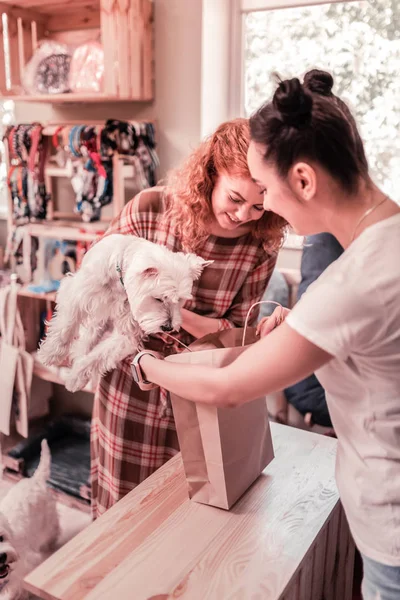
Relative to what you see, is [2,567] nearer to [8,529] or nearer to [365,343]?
[8,529]

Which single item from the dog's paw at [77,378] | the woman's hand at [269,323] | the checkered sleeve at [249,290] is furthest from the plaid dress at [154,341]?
the woman's hand at [269,323]

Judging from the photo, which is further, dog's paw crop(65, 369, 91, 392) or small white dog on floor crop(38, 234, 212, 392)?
dog's paw crop(65, 369, 91, 392)

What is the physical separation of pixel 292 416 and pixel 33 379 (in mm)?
1491

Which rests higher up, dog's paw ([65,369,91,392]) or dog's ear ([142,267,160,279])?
dog's ear ([142,267,160,279])

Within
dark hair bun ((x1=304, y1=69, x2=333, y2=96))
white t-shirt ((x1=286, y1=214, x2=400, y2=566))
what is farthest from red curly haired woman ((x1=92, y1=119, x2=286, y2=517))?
white t-shirt ((x1=286, y1=214, x2=400, y2=566))

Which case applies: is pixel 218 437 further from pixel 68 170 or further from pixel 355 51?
pixel 68 170

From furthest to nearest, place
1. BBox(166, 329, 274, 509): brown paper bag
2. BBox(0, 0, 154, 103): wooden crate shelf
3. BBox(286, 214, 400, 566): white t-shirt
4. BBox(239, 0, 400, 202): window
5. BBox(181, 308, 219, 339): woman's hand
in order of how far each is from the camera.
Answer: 1. BBox(0, 0, 154, 103): wooden crate shelf
2. BBox(239, 0, 400, 202): window
3. BBox(181, 308, 219, 339): woman's hand
4. BBox(166, 329, 274, 509): brown paper bag
5. BBox(286, 214, 400, 566): white t-shirt

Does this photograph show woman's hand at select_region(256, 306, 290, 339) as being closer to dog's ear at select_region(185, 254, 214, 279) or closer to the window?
dog's ear at select_region(185, 254, 214, 279)

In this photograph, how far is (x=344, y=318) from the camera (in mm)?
814

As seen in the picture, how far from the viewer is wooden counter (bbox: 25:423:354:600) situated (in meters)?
1.03

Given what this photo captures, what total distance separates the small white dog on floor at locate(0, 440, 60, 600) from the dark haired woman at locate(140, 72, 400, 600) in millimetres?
1472

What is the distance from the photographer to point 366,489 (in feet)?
3.04

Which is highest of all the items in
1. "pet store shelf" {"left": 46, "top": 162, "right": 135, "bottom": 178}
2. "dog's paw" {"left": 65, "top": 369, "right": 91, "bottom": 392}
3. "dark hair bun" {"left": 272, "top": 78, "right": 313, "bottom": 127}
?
"dark hair bun" {"left": 272, "top": 78, "right": 313, "bottom": 127}

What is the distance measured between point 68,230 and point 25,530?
51.8 inches
